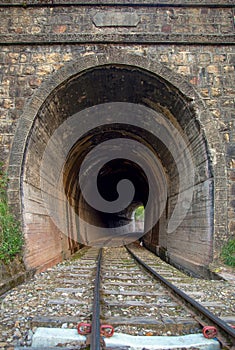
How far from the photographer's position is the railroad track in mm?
2951

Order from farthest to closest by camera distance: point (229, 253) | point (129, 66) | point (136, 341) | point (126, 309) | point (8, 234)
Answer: point (129, 66) < point (229, 253) < point (8, 234) < point (126, 309) < point (136, 341)

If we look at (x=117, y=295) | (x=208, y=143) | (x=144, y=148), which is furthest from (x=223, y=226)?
(x=144, y=148)

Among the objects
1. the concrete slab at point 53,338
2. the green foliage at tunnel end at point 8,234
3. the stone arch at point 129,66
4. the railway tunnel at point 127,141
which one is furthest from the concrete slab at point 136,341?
the stone arch at point 129,66

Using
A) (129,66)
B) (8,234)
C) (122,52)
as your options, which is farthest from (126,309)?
(122,52)

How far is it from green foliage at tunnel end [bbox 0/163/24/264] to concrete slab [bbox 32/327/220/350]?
2814 millimetres

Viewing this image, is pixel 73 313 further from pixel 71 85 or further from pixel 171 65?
pixel 171 65

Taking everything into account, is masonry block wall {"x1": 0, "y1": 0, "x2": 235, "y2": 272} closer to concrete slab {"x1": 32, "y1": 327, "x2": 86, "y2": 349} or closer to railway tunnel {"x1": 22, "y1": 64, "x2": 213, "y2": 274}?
railway tunnel {"x1": 22, "y1": 64, "x2": 213, "y2": 274}

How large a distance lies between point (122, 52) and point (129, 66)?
38 cm

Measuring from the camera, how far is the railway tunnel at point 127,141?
21.2ft

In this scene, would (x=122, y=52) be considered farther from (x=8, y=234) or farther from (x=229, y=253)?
(x=229, y=253)

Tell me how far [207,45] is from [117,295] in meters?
5.69

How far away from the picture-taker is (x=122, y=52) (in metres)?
6.71

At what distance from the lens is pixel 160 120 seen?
783 centimetres

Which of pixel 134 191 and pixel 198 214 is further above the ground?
pixel 134 191
